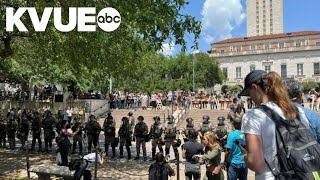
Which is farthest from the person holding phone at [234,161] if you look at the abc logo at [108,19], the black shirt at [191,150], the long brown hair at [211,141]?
the abc logo at [108,19]

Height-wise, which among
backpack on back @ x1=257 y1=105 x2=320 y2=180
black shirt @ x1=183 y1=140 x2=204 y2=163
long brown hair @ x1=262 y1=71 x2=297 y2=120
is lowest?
black shirt @ x1=183 y1=140 x2=204 y2=163

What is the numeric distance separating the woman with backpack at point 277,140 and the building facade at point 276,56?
301 ft

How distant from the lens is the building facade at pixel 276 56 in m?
93.6

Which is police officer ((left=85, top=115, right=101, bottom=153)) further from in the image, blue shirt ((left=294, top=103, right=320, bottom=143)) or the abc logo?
blue shirt ((left=294, top=103, right=320, bottom=143))

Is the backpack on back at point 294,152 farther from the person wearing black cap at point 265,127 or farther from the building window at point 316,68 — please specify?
the building window at point 316,68

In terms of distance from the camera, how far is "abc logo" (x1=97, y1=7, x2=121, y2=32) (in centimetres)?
988

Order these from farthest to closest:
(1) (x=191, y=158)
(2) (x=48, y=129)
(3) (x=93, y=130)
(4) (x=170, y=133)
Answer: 1. (2) (x=48, y=129)
2. (3) (x=93, y=130)
3. (4) (x=170, y=133)
4. (1) (x=191, y=158)

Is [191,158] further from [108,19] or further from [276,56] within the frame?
[276,56]

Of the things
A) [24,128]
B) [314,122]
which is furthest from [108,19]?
[24,128]

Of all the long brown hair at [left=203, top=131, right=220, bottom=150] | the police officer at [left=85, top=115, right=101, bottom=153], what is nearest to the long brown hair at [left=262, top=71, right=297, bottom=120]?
the long brown hair at [left=203, top=131, right=220, bottom=150]

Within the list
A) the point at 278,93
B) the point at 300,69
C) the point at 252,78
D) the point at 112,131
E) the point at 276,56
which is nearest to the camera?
the point at 278,93

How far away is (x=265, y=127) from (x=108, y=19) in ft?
26.4

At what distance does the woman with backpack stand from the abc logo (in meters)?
7.30

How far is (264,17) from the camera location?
148 metres
